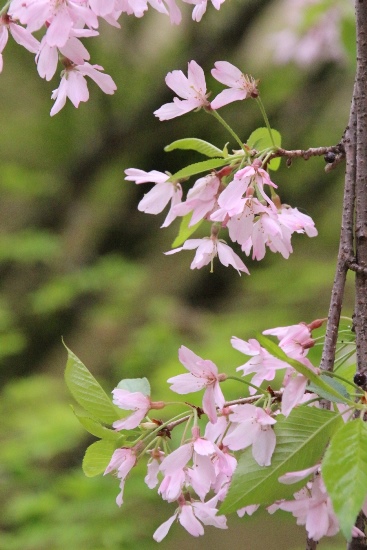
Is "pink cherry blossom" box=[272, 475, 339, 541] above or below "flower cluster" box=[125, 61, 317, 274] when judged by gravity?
below

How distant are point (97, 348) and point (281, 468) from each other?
229cm

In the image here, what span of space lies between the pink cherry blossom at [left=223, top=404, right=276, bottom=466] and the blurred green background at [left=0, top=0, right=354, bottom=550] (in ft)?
5.66

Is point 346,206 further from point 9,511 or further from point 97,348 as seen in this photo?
point 97,348

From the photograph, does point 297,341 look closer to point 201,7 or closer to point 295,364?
point 295,364

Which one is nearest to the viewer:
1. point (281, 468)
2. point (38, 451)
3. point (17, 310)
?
point (281, 468)

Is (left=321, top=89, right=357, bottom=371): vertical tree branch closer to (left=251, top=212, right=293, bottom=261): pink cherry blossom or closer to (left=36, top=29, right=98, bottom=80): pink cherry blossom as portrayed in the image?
(left=251, top=212, right=293, bottom=261): pink cherry blossom

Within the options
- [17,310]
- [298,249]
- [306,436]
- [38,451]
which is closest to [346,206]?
[306,436]

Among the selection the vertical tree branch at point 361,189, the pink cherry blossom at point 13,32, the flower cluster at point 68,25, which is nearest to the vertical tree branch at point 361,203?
the vertical tree branch at point 361,189

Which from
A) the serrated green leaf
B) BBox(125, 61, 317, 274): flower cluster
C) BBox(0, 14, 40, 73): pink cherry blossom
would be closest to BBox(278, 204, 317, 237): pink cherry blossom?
BBox(125, 61, 317, 274): flower cluster

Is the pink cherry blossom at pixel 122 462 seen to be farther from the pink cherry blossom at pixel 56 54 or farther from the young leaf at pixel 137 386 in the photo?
the pink cherry blossom at pixel 56 54

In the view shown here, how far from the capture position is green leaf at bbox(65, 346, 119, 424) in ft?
1.62

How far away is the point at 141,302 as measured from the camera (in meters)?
2.82

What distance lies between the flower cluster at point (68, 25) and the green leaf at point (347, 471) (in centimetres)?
28

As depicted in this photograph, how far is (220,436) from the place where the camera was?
490 millimetres
